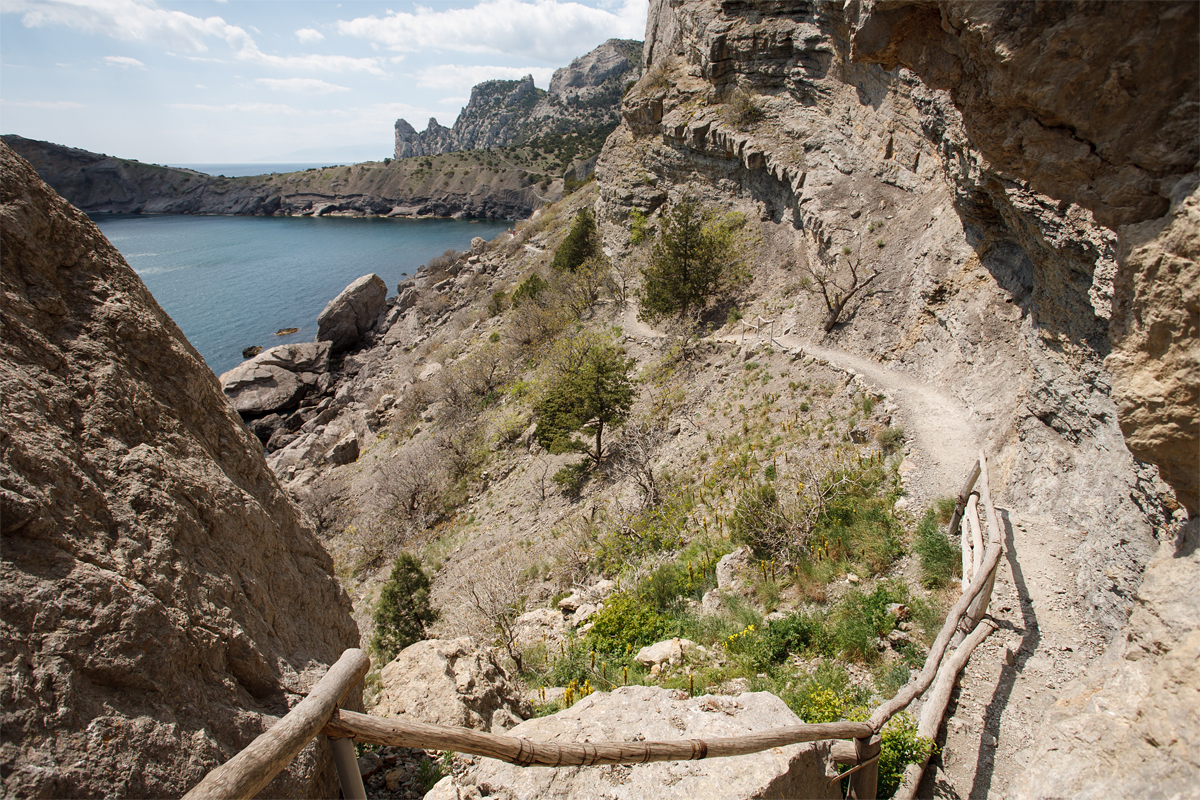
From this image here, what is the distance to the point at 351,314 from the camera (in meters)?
48.1

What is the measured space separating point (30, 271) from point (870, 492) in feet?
37.9

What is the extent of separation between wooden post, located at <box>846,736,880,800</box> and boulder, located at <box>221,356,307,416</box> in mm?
40563

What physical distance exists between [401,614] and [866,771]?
31.9ft

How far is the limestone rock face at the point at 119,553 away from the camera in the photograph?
2400mm

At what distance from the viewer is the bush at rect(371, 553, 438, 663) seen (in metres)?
11.7

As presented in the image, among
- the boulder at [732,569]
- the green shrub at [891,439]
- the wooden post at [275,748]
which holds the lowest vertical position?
the boulder at [732,569]

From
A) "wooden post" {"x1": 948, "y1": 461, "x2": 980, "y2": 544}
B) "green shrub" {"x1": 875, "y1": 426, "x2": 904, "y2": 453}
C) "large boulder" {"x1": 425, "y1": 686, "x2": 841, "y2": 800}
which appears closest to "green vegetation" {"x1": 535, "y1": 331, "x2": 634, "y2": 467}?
"green shrub" {"x1": 875, "y1": 426, "x2": 904, "y2": 453}

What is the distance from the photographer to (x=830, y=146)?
2484 cm

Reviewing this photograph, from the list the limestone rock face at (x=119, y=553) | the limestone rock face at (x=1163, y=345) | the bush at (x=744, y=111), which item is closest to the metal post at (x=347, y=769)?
the limestone rock face at (x=119, y=553)

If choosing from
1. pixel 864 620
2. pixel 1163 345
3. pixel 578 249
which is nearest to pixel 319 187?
pixel 578 249

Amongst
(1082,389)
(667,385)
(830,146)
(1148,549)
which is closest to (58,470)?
(1148,549)

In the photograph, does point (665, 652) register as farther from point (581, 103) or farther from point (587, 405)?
point (581, 103)

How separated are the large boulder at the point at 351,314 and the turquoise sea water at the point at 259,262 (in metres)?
4.88

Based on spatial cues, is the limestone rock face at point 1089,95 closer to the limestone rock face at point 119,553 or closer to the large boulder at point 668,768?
the large boulder at point 668,768
